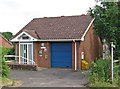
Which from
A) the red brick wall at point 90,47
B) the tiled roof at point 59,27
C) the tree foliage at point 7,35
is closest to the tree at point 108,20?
the tiled roof at point 59,27

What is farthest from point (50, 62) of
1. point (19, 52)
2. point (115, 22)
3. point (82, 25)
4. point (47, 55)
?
point (115, 22)

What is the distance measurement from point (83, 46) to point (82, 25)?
210 cm

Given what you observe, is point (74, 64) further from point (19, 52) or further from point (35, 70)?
point (19, 52)

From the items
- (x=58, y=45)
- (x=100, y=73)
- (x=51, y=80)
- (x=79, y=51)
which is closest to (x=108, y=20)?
(x=100, y=73)


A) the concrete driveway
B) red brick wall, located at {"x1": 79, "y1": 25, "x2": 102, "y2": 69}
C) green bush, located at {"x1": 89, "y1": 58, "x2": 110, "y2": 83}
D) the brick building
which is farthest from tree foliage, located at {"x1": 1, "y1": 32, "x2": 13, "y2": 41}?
green bush, located at {"x1": 89, "y1": 58, "x2": 110, "y2": 83}

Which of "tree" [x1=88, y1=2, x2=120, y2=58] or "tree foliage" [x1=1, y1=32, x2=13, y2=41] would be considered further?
"tree foliage" [x1=1, y1=32, x2=13, y2=41]

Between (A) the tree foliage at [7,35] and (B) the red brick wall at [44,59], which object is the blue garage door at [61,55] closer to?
(B) the red brick wall at [44,59]

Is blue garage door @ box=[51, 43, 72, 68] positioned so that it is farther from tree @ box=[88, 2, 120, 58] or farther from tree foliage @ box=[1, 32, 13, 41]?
tree foliage @ box=[1, 32, 13, 41]

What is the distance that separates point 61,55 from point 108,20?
6458mm

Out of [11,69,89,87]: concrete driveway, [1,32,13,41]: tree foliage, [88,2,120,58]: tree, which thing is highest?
[1,32,13,41]: tree foliage

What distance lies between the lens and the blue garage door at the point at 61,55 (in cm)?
1644

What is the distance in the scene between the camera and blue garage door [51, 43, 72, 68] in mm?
16438

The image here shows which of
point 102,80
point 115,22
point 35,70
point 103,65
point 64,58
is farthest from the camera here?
point 64,58

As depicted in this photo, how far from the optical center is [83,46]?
54.5 ft
